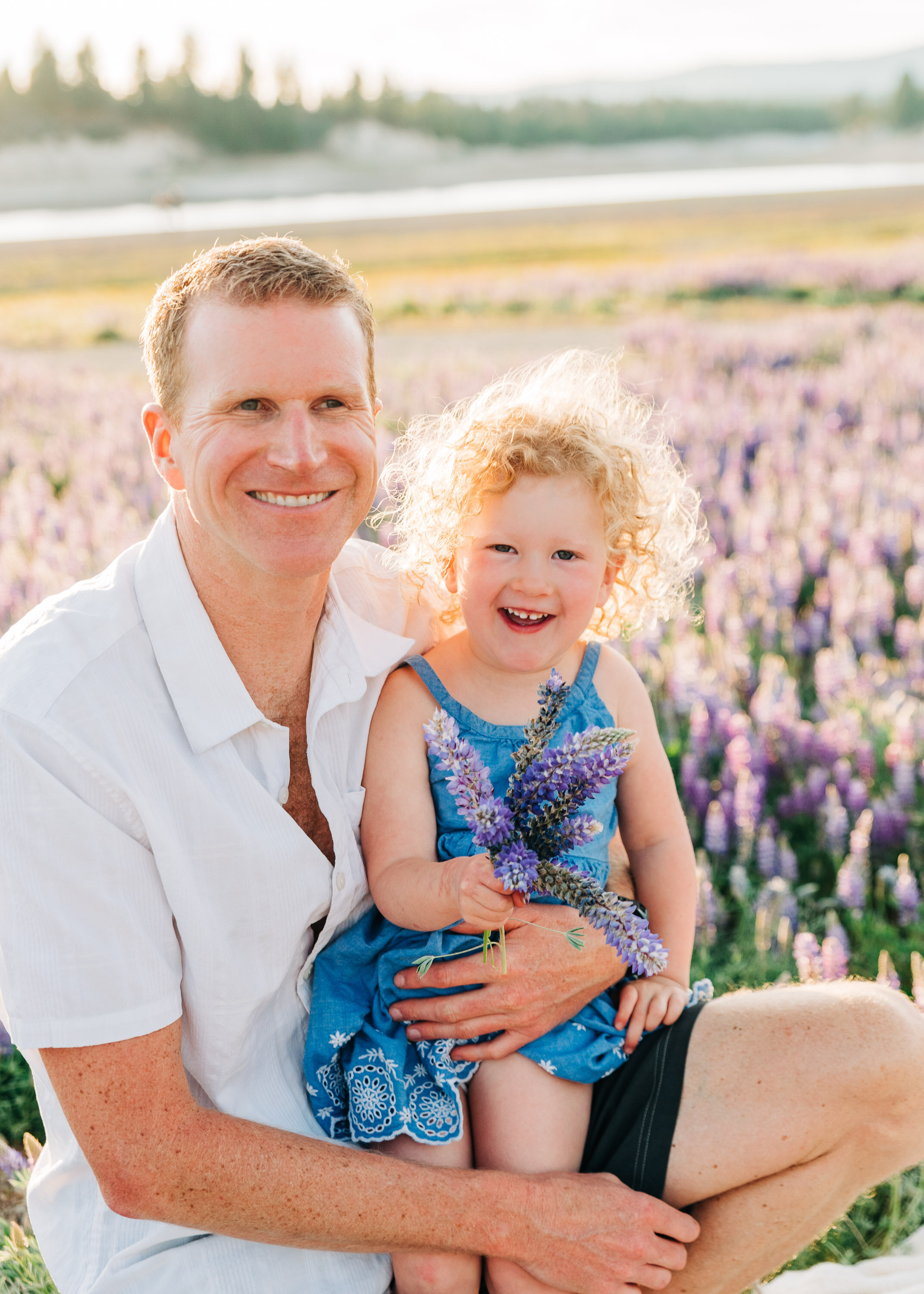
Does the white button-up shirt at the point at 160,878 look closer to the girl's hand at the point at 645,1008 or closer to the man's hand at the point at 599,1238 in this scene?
the man's hand at the point at 599,1238

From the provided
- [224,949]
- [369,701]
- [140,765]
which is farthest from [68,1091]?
[369,701]

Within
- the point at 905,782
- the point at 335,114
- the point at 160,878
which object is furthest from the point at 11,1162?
the point at 335,114

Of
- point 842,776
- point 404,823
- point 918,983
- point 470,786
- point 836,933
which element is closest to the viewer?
point 470,786

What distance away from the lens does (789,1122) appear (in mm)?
2295

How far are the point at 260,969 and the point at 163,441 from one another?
1114 mm

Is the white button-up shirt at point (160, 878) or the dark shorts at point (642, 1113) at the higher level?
the white button-up shirt at point (160, 878)

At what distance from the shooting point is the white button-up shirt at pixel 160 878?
6.14 feet

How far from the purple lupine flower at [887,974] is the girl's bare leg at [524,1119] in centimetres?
93

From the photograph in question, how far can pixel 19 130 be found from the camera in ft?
217

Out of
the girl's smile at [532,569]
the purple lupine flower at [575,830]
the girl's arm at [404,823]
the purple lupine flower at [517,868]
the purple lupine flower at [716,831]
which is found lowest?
the purple lupine flower at [716,831]

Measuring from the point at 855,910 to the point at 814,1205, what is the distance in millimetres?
1396

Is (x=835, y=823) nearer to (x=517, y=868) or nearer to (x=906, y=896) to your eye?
(x=906, y=896)

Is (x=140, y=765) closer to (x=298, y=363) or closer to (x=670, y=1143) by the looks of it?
(x=298, y=363)

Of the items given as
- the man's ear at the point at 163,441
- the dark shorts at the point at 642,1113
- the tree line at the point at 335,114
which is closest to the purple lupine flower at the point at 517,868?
the dark shorts at the point at 642,1113
